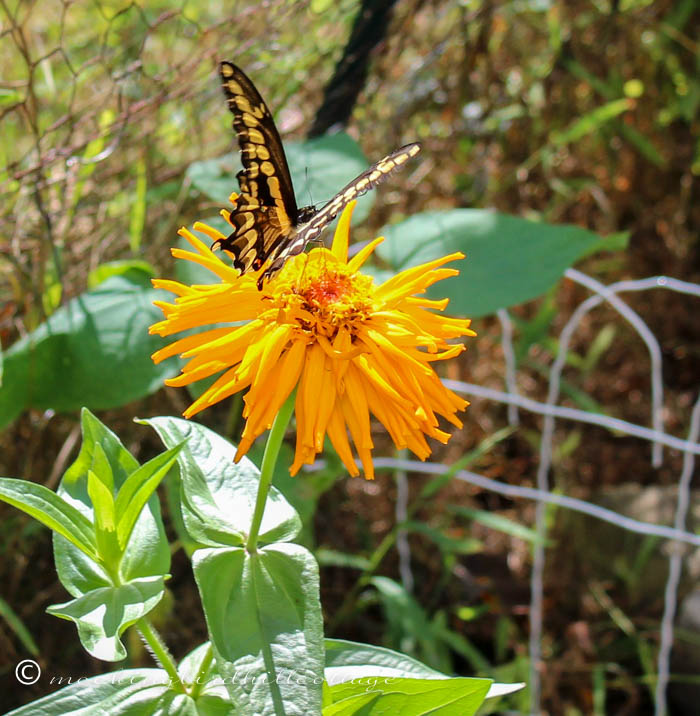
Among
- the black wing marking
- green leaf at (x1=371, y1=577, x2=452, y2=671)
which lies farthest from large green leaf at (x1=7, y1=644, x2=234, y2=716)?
green leaf at (x1=371, y1=577, x2=452, y2=671)

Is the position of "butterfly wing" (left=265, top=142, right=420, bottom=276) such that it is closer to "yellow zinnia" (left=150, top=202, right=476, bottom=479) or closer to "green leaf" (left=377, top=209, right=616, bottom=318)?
"yellow zinnia" (left=150, top=202, right=476, bottom=479)

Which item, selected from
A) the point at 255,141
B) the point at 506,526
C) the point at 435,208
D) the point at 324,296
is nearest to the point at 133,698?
the point at 324,296

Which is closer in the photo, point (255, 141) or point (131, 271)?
point (255, 141)

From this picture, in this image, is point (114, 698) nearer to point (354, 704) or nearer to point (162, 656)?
point (162, 656)

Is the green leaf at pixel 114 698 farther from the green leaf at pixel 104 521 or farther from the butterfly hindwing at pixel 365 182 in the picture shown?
the butterfly hindwing at pixel 365 182

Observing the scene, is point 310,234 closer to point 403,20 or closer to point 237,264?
point 237,264

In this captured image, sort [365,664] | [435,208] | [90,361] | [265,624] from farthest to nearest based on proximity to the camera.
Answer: [435,208] < [90,361] < [365,664] < [265,624]
